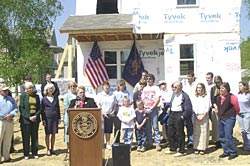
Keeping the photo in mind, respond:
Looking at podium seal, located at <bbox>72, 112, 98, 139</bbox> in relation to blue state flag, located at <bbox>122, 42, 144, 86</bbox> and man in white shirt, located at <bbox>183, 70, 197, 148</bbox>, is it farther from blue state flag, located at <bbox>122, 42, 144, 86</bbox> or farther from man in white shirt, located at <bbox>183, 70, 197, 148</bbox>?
blue state flag, located at <bbox>122, 42, 144, 86</bbox>

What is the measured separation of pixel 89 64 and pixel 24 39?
5.05 metres

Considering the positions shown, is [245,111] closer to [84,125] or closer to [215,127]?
[215,127]

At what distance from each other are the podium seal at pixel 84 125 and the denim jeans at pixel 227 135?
3.27 meters

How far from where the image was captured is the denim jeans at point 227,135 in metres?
10.4

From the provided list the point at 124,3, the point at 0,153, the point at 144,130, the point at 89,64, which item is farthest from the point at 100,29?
the point at 0,153

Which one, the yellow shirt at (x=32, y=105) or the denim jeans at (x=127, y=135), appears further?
the denim jeans at (x=127, y=135)

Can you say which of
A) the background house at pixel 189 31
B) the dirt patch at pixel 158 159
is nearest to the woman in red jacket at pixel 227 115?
the dirt patch at pixel 158 159

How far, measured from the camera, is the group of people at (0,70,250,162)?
34.4ft

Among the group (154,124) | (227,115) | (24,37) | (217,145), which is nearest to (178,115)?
(154,124)

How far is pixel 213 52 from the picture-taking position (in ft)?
47.3

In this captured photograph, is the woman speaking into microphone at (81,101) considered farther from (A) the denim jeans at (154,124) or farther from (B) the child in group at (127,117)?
(A) the denim jeans at (154,124)

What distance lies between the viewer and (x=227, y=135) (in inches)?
409

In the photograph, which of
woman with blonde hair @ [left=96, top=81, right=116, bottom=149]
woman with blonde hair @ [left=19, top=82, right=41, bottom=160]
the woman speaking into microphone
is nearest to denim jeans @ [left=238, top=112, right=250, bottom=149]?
woman with blonde hair @ [left=96, top=81, right=116, bottom=149]

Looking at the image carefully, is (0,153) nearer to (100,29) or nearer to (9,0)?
(100,29)
